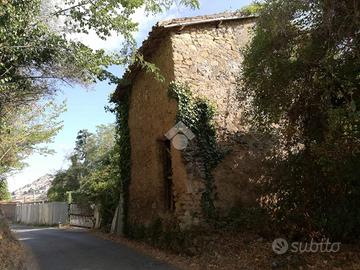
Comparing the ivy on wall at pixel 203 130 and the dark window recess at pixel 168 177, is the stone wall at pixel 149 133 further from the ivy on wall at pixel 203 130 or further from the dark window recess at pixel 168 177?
the ivy on wall at pixel 203 130

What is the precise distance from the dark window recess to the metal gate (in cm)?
1027

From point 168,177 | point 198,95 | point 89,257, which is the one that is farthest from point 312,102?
point 89,257

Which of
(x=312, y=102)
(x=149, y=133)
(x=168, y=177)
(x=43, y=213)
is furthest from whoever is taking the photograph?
(x=43, y=213)

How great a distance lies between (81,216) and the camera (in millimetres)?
25469

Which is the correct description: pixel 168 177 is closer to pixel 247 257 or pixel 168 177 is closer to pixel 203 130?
pixel 203 130

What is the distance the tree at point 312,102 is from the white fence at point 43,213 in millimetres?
20951

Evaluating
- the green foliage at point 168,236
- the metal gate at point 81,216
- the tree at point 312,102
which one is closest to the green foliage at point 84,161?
the metal gate at point 81,216

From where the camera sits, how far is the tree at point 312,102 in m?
7.83

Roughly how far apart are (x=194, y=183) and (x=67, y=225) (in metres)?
18.3

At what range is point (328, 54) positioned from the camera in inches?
322

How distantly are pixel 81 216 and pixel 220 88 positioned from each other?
50.6 ft

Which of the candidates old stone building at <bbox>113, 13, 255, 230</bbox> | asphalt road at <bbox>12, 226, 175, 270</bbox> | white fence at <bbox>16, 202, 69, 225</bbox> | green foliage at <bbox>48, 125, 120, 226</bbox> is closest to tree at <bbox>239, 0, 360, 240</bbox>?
old stone building at <bbox>113, 13, 255, 230</bbox>

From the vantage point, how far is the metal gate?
2378cm

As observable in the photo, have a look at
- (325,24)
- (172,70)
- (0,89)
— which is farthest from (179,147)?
(325,24)
